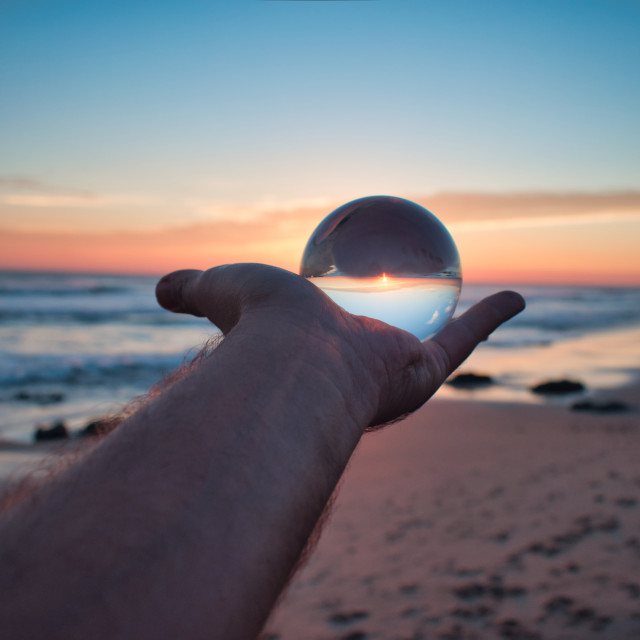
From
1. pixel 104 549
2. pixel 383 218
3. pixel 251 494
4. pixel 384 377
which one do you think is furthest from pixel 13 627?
pixel 383 218

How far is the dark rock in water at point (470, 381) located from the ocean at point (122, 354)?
37cm

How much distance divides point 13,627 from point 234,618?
332mm

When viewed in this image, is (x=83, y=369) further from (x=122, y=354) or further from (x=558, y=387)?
(x=558, y=387)

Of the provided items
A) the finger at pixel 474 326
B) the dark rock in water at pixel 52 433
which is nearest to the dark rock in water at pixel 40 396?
the dark rock in water at pixel 52 433

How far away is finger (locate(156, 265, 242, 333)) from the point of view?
5.81ft

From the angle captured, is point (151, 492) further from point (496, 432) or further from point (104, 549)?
point (496, 432)

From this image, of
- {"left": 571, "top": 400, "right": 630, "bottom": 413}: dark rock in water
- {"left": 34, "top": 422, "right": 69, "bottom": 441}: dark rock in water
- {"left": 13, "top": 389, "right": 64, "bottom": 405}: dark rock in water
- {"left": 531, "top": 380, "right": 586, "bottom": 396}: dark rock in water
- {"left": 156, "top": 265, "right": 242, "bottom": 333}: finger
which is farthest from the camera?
{"left": 531, "top": 380, "right": 586, "bottom": 396}: dark rock in water

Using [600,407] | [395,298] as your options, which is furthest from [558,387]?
[395,298]

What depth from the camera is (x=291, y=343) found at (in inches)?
52.7

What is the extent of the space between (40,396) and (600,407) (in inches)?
437

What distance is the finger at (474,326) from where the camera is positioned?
2.36 metres

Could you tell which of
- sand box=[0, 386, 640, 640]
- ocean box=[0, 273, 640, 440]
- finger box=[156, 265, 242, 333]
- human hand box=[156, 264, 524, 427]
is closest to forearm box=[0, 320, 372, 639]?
human hand box=[156, 264, 524, 427]

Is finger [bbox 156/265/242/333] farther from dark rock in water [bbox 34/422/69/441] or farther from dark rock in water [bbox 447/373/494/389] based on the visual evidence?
dark rock in water [bbox 447/373/494/389]

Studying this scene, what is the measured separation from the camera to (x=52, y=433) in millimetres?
7613
